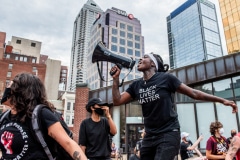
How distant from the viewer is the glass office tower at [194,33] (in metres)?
146

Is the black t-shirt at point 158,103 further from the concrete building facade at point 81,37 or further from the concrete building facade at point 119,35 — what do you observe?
the concrete building facade at point 81,37

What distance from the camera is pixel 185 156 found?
6988 mm

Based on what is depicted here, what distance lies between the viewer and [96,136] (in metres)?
3.62

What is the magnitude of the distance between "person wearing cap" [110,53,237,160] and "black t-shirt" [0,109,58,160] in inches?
50.8

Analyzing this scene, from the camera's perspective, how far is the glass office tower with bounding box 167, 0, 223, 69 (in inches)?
5738

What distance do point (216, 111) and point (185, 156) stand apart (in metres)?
7.34

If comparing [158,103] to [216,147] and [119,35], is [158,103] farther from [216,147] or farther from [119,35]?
[119,35]

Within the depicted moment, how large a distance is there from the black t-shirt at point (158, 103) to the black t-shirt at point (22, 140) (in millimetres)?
1335

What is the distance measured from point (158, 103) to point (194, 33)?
529 feet

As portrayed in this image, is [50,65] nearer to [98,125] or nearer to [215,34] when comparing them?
[98,125]

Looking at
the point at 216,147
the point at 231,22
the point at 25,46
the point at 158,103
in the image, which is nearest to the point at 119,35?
the point at 25,46

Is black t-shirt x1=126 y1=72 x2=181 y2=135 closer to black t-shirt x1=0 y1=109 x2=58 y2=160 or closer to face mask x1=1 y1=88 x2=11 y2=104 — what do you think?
black t-shirt x1=0 y1=109 x2=58 y2=160

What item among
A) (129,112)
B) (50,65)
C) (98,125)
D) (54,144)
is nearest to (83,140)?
(98,125)

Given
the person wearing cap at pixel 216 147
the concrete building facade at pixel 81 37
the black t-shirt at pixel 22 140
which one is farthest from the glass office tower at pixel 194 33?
the black t-shirt at pixel 22 140
